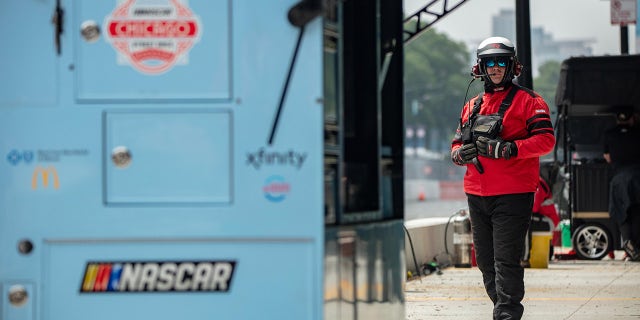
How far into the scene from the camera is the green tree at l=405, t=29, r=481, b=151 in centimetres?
15750

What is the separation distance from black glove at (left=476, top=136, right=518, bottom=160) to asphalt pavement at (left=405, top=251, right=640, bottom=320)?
2.60 metres

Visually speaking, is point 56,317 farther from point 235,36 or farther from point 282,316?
point 235,36

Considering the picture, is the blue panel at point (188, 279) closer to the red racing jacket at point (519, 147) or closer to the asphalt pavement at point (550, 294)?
the red racing jacket at point (519, 147)

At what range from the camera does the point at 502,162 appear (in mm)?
7957

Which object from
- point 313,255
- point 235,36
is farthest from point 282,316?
point 235,36

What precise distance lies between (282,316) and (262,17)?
3.57ft

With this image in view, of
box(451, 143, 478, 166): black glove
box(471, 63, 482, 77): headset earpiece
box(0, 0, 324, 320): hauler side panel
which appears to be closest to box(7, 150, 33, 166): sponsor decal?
box(0, 0, 324, 320): hauler side panel

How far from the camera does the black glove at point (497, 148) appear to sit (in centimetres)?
781

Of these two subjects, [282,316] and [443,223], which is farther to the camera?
[443,223]

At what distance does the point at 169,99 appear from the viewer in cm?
473

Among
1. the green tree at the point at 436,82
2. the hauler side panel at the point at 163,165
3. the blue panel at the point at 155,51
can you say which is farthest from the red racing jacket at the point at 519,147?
the green tree at the point at 436,82

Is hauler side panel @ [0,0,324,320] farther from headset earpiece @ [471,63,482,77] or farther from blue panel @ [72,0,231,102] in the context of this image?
headset earpiece @ [471,63,482,77]

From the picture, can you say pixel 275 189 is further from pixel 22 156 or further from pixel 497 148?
pixel 497 148

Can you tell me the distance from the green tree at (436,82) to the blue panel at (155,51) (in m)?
140
